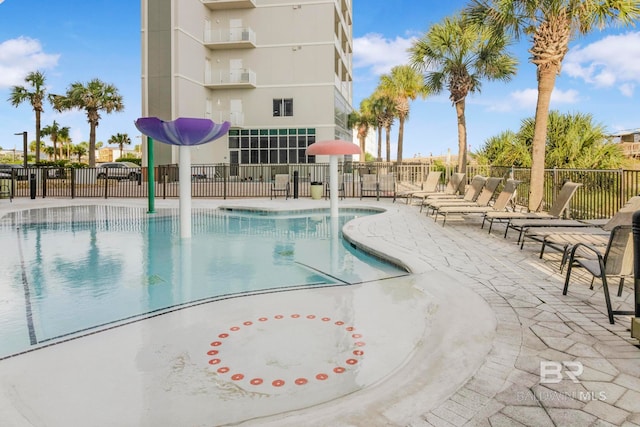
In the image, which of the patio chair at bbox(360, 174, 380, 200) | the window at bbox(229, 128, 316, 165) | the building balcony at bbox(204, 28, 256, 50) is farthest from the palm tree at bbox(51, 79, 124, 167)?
the patio chair at bbox(360, 174, 380, 200)

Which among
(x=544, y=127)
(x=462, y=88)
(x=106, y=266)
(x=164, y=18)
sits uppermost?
(x=164, y=18)

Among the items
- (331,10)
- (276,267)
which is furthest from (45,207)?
(331,10)

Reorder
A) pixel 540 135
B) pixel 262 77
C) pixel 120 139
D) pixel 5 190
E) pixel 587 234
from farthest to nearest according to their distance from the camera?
pixel 120 139 → pixel 262 77 → pixel 5 190 → pixel 540 135 → pixel 587 234

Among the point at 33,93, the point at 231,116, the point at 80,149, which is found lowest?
the point at 231,116

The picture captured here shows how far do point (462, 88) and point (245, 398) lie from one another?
2242 cm

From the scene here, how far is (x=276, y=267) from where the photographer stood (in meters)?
6.77

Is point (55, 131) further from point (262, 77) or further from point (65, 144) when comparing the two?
point (262, 77)

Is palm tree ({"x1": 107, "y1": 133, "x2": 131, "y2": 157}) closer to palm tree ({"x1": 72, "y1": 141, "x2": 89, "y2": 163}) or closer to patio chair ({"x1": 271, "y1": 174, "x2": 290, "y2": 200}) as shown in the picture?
palm tree ({"x1": 72, "y1": 141, "x2": 89, "y2": 163})

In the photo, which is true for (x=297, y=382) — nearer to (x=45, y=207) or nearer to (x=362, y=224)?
(x=362, y=224)

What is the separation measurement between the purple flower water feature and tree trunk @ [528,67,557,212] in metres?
7.66

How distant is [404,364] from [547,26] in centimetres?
1196

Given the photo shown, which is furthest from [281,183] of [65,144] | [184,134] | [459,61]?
[65,144]

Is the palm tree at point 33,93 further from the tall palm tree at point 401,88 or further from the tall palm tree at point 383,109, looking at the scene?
the tall palm tree at point 401,88

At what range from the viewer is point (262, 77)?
114 feet
